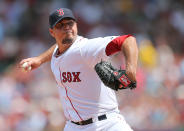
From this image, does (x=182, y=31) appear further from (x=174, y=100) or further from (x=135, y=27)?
(x=174, y=100)

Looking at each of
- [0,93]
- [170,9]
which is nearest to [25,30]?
[0,93]

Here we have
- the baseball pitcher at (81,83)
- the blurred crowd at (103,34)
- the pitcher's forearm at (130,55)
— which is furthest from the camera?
A: the blurred crowd at (103,34)

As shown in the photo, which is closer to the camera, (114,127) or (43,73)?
(114,127)

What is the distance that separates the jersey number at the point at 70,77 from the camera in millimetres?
3770

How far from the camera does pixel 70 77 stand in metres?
3.82

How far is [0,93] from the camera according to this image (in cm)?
800

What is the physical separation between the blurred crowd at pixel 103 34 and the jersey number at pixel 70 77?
3.44 metres

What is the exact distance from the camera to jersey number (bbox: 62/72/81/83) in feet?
12.4

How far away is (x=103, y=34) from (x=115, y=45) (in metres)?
7.53

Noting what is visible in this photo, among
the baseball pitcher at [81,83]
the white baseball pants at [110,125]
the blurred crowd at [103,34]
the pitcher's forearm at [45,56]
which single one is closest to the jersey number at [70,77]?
the baseball pitcher at [81,83]

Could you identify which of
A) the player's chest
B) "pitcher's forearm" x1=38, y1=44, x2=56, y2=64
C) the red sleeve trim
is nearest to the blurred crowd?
"pitcher's forearm" x1=38, y1=44, x2=56, y2=64

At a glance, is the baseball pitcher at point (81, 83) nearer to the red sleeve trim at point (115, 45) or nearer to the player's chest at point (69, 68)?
the player's chest at point (69, 68)

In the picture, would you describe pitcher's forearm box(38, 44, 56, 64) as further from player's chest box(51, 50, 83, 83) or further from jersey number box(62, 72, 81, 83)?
jersey number box(62, 72, 81, 83)

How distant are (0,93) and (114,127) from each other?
479 centimetres
